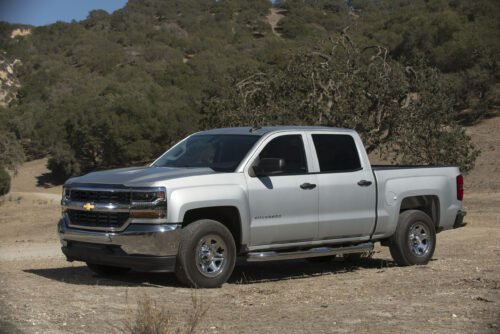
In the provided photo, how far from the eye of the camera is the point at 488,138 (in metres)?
43.1

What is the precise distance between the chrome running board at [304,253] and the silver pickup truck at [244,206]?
0.01 meters

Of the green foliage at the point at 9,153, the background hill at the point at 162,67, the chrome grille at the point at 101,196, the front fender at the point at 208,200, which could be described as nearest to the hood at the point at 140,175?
the chrome grille at the point at 101,196

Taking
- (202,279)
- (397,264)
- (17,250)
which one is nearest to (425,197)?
(397,264)

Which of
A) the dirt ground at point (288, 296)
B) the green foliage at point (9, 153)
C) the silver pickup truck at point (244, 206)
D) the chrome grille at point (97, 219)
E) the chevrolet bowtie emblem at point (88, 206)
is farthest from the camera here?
the green foliage at point (9, 153)

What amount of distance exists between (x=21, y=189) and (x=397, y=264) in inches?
1664

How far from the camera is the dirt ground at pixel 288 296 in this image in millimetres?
6910

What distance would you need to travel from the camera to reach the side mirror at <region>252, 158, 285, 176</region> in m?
9.34

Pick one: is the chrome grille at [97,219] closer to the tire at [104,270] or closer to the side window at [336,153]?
the tire at [104,270]

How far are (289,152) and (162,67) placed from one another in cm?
6631

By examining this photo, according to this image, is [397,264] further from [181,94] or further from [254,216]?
[181,94]

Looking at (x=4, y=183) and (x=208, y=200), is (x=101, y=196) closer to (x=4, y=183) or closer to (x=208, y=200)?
(x=208, y=200)

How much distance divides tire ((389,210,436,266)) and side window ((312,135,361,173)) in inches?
45.8

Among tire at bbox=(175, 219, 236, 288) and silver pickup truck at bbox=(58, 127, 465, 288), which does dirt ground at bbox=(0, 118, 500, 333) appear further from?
silver pickup truck at bbox=(58, 127, 465, 288)

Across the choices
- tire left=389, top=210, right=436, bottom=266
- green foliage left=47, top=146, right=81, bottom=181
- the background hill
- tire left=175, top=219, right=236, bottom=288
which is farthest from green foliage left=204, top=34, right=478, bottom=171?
green foliage left=47, top=146, right=81, bottom=181
